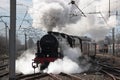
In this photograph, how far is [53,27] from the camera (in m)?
25.0

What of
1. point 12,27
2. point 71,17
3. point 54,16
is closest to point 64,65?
point 54,16

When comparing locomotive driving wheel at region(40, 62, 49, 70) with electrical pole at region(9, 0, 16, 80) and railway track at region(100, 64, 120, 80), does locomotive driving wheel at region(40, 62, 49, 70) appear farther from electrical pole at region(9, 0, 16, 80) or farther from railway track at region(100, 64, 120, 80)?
electrical pole at region(9, 0, 16, 80)

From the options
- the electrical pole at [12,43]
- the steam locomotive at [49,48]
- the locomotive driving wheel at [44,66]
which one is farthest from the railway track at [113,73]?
the electrical pole at [12,43]

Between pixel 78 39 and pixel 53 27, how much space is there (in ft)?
10.8

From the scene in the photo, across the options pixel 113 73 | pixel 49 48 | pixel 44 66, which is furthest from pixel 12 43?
pixel 113 73

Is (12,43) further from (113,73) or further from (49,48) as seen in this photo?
(113,73)

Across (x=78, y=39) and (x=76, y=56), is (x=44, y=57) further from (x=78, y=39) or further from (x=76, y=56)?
(x=78, y=39)

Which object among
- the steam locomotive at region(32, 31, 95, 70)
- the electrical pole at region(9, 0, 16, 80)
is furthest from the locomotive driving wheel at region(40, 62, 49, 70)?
the electrical pole at region(9, 0, 16, 80)

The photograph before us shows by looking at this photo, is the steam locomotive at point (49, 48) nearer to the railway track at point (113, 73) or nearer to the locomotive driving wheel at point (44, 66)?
the locomotive driving wheel at point (44, 66)

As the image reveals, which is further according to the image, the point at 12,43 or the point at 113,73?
the point at 113,73

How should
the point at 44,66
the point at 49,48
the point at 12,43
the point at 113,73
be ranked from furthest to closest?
the point at 113,73, the point at 44,66, the point at 49,48, the point at 12,43

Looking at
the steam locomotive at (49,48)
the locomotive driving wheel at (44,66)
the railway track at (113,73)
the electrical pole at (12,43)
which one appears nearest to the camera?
the electrical pole at (12,43)

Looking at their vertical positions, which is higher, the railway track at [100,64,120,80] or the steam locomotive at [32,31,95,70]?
the steam locomotive at [32,31,95,70]

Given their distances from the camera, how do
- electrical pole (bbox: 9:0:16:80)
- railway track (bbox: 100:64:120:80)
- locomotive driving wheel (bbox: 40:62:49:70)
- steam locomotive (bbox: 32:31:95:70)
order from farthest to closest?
locomotive driving wheel (bbox: 40:62:49:70) → steam locomotive (bbox: 32:31:95:70) → railway track (bbox: 100:64:120:80) → electrical pole (bbox: 9:0:16:80)
